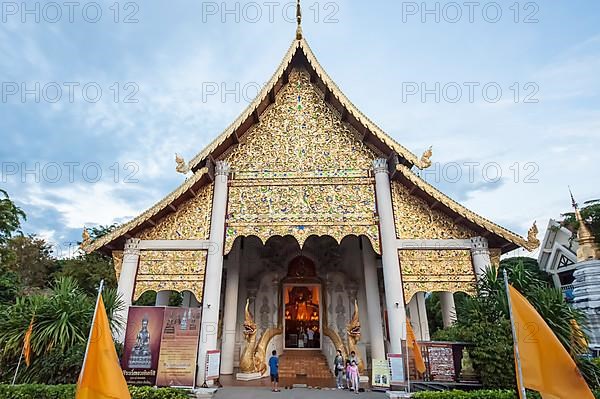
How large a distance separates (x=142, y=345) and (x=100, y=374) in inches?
166

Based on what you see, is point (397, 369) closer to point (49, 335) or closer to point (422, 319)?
point (422, 319)

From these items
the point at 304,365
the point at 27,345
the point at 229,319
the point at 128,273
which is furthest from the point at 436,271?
the point at 27,345

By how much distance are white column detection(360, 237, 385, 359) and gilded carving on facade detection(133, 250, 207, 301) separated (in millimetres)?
4715

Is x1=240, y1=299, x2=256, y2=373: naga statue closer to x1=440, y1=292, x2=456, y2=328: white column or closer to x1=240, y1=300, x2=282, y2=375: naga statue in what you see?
x1=240, y1=300, x2=282, y2=375: naga statue

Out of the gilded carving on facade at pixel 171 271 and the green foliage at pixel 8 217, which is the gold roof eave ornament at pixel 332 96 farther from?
the green foliage at pixel 8 217

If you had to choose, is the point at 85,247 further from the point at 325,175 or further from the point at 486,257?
the point at 486,257

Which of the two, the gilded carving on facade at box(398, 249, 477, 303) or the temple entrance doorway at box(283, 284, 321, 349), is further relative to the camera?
the temple entrance doorway at box(283, 284, 321, 349)

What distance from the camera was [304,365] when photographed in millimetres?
10594

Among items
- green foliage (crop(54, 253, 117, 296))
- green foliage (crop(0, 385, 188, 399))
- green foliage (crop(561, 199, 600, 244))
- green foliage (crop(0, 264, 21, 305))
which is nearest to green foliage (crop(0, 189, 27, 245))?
green foliage (crop(0, 264, 21, 305))

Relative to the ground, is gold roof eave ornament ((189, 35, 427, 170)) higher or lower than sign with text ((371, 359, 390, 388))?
higher

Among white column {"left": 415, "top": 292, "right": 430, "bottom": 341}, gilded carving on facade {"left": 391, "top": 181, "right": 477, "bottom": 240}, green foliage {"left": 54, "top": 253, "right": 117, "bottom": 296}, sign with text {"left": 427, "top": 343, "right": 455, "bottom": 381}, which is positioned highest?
green foliage {"left": 54, "top": 253, "right": 117, "bottom": 296}

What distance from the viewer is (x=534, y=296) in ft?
22.6

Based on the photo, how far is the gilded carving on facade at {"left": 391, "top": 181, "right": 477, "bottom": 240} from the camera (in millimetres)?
8516

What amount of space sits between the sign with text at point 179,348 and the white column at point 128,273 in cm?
149
